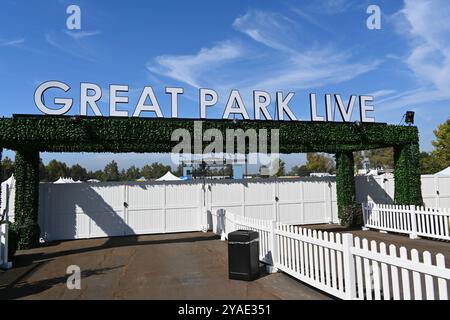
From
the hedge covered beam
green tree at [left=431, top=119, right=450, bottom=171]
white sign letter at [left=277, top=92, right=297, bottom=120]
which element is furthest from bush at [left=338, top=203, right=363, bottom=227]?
green tree at [left=431, top=119, right=450, bottom=171]

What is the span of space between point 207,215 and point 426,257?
35.1 ft

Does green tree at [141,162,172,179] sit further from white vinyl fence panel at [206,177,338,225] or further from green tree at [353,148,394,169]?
white vinyl fence panel at [206,177,338,225]

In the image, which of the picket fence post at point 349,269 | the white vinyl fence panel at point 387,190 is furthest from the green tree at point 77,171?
the picket fence post at point 349,269

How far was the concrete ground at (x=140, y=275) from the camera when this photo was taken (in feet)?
19.3

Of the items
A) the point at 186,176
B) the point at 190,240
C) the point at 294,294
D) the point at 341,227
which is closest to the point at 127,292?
the point at 294,294

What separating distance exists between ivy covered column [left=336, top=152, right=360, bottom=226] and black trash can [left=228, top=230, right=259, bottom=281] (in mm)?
8893

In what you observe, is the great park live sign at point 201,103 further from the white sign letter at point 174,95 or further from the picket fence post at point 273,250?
the picket fence post at point 273,250

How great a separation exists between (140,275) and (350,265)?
4.46 m

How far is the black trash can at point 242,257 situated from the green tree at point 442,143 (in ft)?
111

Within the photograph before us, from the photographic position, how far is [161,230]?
545 inches

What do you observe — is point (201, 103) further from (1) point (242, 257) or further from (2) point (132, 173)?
(2) point (132, 173)

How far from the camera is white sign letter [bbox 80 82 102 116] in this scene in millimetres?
10773

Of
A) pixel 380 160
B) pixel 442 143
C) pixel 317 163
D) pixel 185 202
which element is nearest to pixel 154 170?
pixel 317 163

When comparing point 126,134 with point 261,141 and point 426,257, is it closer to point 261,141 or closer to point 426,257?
point 261,141
